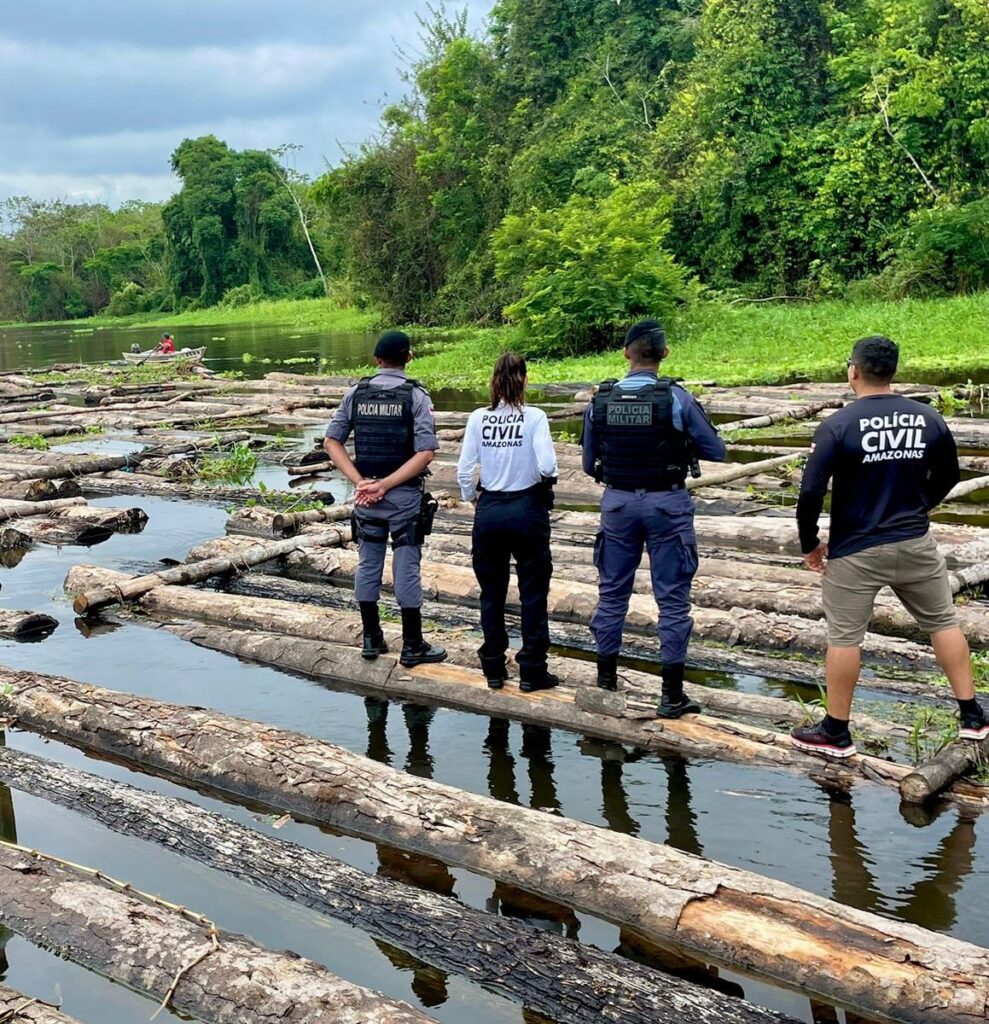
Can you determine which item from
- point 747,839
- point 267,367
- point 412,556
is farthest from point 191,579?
point 267,367

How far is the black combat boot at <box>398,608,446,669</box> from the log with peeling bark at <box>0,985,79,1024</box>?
12.4 feet

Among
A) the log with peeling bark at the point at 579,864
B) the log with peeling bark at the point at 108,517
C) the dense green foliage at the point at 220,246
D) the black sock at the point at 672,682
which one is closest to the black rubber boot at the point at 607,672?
the black sock at the point at 672,682

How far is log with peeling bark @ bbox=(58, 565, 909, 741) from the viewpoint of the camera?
21.3 ft

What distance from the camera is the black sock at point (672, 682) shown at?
6320 millimetres

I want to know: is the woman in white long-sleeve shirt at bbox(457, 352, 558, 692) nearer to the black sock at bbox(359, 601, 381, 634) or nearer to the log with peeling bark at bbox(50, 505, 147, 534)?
the black sock at bbox(359, 601, 381, 634)

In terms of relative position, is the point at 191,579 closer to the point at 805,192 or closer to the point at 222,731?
the point at 222,731

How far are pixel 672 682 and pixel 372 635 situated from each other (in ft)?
7.21

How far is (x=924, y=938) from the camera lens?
153 inches

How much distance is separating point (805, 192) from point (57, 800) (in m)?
32.5

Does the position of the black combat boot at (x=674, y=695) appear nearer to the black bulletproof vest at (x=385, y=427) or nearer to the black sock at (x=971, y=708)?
the black sock at (x=971, y=708)

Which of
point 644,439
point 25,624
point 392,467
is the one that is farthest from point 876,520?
point 25,624

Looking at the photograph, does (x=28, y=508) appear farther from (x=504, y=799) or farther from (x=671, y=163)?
(x=671, y=163)

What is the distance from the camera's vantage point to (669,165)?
37125 millimetres

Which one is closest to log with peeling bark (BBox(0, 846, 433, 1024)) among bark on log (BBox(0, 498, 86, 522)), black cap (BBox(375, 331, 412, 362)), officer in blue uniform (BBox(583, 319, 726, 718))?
officer in blue uniform (BBox(583, 319, 726, 718))
